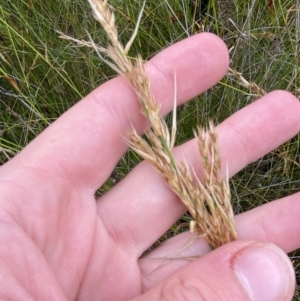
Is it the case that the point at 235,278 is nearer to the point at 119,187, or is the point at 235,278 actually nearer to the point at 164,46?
the point at 119,187

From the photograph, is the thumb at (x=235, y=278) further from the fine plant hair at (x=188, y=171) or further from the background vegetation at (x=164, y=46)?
the background vegetation at (x=164, y=46)

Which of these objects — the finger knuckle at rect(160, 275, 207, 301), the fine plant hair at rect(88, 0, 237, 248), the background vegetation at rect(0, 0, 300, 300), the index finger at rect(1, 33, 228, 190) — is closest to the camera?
the finger knuckle at rect(160, 275, 207, 301)

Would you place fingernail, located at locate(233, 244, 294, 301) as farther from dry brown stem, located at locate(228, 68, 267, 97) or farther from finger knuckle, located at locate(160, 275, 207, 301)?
dry brown stem, located at locate(228, 68, 267, 97)

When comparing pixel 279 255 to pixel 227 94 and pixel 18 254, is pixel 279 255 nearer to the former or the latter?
pixel 18 254

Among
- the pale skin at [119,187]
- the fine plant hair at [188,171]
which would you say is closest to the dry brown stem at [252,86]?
the pale skin at [119,187]

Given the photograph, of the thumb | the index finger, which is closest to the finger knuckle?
Result: the thumb

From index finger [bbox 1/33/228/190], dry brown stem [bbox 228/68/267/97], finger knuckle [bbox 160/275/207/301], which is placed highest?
index finger [bbox 1/33/228/190]

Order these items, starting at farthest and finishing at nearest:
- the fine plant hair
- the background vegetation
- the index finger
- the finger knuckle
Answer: the background vegetation → the index finger → the fine plant hair → the finger knuckle

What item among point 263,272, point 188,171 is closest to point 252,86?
point 188,171
